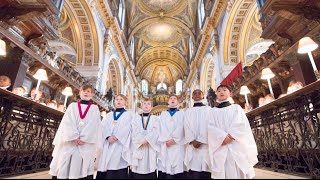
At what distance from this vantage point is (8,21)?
4.29 m

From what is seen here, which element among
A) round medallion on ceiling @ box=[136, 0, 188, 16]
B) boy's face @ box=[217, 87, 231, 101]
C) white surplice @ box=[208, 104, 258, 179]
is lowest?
white surplice @ box=[208, 104, 258, 179]

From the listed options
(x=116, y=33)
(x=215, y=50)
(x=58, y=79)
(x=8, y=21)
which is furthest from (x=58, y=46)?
(x=215, y=50)

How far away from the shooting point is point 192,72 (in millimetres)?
19891

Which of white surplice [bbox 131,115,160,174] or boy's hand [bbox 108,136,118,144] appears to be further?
white surplice [bbox 131,115,160,174]

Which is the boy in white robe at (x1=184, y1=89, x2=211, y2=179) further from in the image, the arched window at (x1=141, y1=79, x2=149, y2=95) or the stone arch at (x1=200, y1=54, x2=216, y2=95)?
the arched window at (x1=141, y1=79, x2=149, y2=95)

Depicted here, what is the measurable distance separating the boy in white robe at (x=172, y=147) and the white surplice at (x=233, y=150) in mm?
580

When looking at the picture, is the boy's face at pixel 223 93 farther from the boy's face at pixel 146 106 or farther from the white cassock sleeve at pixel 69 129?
the white cassock sleeve at pixel 69 129

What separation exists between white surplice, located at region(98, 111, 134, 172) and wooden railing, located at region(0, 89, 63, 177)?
169 cm

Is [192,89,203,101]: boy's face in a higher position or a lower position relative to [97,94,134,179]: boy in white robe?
higher

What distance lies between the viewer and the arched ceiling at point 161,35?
19625 mm

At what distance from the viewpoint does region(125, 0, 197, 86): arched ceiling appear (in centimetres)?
1962

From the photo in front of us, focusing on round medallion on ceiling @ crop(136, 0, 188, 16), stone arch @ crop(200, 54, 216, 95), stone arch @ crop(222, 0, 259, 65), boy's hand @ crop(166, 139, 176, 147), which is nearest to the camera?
boy's hand @ crop(166, 139, 176, 147)

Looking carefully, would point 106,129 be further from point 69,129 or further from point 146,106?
point 146,106

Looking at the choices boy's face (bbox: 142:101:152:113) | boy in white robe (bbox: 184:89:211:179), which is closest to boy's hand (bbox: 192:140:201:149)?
boy in white robe (bbox: 184:89:211:179)
